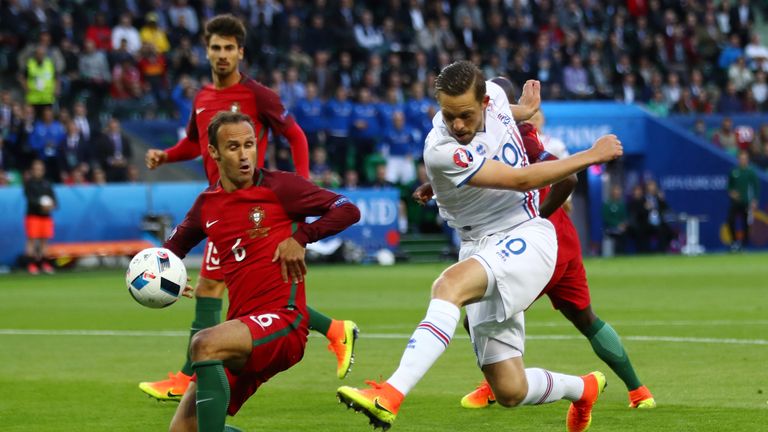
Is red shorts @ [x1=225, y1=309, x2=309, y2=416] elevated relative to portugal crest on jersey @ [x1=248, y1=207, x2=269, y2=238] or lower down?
lower down

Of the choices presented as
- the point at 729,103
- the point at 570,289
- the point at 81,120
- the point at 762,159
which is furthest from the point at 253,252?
the point at 729,103

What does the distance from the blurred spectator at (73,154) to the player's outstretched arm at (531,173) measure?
19.0 m

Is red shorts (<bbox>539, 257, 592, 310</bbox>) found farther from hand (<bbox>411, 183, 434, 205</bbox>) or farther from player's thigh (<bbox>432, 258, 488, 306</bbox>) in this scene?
player's thigh (<bbox>432, 258, 488, 306</bbox>)

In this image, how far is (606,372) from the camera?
10.7 metres

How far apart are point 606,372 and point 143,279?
473cm

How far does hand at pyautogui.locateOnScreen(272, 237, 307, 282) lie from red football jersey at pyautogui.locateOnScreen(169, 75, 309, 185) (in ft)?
8.76

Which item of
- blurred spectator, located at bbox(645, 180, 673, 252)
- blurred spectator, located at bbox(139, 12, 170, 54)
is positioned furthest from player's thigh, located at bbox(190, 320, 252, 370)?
blurred spectator, located at bbox(645, 180, 673, 252)

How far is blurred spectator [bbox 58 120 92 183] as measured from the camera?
979 inches

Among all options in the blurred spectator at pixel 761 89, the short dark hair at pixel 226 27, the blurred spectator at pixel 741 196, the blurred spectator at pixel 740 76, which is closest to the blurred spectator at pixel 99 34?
the blurred spectator at pixel 741 196

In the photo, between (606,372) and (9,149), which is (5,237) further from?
(606,372)

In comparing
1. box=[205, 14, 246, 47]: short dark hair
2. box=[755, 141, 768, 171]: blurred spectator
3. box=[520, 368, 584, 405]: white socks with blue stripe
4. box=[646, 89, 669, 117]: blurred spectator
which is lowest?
box=[755, 141, 768, 171]: blurred spectator

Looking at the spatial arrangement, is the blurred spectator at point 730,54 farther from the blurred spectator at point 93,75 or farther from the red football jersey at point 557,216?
the red football jersey at point 557,216

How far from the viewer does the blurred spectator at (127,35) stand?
27.2m

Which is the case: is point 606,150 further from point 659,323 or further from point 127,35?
point 127,35
